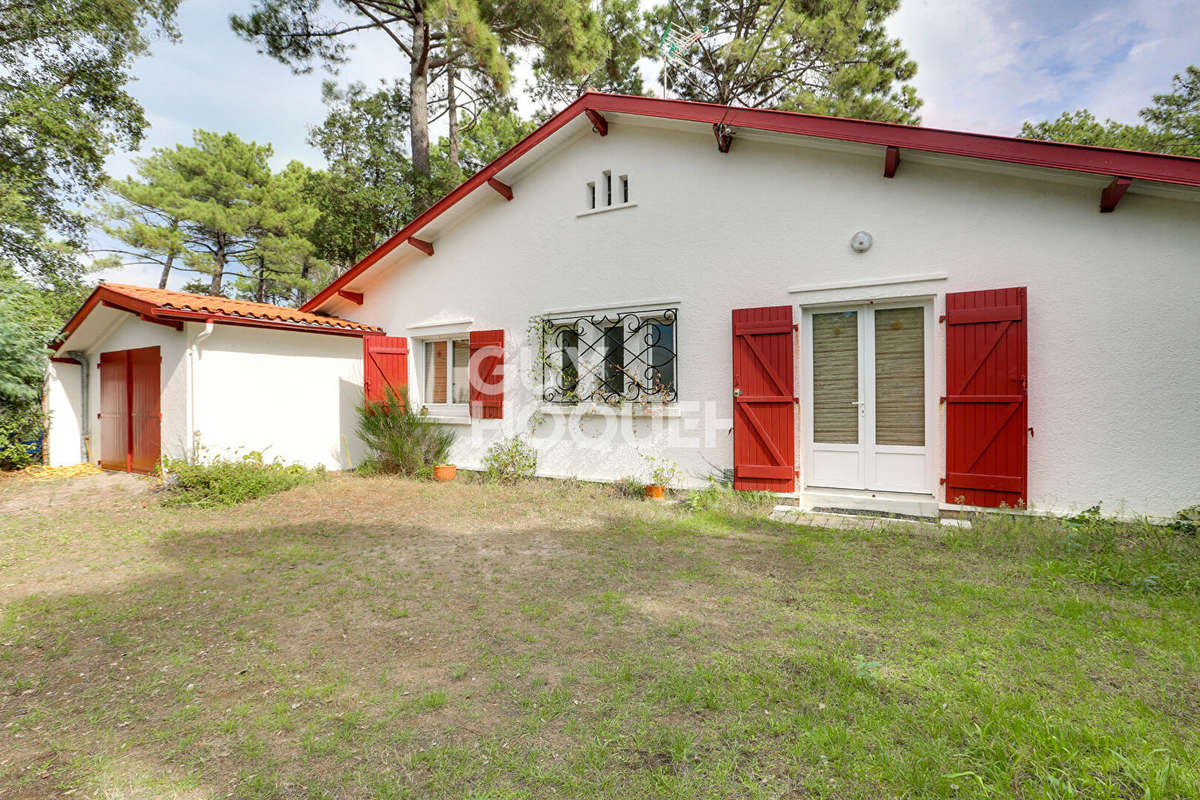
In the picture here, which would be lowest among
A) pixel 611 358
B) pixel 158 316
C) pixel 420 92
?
pixel 611 358

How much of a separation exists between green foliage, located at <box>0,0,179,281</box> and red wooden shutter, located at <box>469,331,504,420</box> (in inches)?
447

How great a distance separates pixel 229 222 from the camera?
19625 millimetres

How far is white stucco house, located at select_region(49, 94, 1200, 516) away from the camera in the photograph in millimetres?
4566

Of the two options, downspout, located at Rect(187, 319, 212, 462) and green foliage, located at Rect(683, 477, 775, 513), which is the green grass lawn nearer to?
green foliage, located at Rect(683, 477, 775, 513)

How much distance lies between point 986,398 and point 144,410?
36.5ft

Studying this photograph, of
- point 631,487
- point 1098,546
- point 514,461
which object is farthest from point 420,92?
point 1098,546

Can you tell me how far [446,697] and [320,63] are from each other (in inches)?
572

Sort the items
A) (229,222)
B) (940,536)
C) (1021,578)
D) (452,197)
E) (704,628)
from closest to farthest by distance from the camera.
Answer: (704,628) < (1021,578) < (940,536) < (452,197) < (229,222)

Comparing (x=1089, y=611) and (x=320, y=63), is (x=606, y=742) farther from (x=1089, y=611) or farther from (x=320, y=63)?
(x=320, y=63)

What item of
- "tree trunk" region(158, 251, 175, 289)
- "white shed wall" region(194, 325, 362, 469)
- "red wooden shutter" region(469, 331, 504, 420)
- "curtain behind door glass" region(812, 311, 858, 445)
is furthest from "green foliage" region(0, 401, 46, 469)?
"tree trunk" region(158, 251, 175, 289)

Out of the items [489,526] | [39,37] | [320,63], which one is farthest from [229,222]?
[489,526]

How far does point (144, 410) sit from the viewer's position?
7934mm

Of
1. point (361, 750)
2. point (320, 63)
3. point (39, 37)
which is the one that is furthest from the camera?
point (320, 63)

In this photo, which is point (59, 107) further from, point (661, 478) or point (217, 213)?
point (661, 478)
